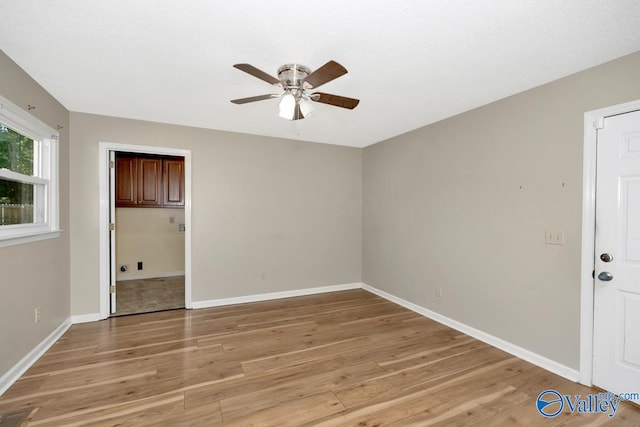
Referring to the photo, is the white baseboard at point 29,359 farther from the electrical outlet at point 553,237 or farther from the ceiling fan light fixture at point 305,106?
the electrical outlet at point 553,237

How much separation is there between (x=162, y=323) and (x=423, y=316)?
312cm

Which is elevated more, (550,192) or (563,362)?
(550,192)

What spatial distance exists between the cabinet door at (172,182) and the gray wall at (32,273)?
6.63 ft

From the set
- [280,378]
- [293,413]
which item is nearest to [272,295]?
[280,378]

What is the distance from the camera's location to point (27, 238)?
233 centimetres

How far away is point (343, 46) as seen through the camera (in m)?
1.91

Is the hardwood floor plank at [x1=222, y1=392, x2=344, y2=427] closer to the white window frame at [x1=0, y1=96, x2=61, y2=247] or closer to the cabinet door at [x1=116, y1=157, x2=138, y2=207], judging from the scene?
the white window frame at [x1=0, y1=96, x2=61, y2=247]

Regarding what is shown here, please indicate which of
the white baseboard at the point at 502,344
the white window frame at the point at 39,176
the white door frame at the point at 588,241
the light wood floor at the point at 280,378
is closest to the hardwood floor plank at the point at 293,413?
the light wood floor at the point at 280,378

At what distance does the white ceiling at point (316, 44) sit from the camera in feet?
5.15

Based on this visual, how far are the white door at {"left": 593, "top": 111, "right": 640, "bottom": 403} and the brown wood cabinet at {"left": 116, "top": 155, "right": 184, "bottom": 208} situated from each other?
562cm

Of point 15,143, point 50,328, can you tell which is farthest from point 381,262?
point 15,143

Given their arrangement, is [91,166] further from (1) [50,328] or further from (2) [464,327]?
(2) [464,327]

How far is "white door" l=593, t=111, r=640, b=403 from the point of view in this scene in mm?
1979

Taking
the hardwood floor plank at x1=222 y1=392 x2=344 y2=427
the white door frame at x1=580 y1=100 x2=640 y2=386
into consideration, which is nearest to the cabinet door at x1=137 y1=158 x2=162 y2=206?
the hardwood floor plank at x1=222 y1=392 x2=344 y2=427
